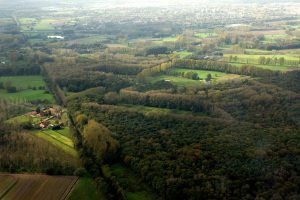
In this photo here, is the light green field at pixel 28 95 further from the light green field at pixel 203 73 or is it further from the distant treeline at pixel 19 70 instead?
the light green field at pixel 203 73

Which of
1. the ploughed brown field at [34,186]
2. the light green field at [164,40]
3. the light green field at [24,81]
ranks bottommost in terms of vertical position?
the ploughed brown field at [34,186]

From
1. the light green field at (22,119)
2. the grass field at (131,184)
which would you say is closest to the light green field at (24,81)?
the light green field at (22,119)

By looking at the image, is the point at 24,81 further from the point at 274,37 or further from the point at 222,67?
the point at 274,37

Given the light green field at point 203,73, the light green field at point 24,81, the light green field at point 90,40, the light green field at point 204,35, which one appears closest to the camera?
the light green field at point 24,81

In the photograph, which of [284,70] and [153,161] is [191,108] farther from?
[284,70]

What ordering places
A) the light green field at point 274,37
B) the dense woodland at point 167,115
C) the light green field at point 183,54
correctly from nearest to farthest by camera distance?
the dense woodland at point 167,115 < the light green field at point 183,54 < the light green field at point 274,37

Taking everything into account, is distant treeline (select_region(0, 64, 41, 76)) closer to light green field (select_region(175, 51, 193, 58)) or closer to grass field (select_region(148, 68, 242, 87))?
grass field (select_region(148, 68, 242, 87))

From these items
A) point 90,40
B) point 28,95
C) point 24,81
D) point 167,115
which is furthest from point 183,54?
point 167,115
